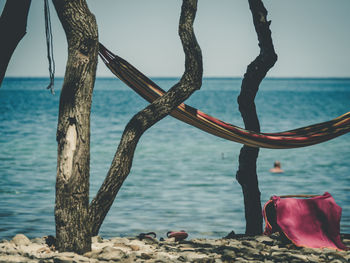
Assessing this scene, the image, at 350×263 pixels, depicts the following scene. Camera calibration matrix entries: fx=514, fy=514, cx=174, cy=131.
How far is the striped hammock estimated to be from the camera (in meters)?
3.52

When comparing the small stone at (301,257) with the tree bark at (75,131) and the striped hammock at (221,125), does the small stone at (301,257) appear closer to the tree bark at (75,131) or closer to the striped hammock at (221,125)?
the striped hammock at (221,125)

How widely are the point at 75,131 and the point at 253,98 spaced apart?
58.3 inches

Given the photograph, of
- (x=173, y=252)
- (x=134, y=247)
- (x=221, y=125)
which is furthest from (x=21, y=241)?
(x=221, y=125)

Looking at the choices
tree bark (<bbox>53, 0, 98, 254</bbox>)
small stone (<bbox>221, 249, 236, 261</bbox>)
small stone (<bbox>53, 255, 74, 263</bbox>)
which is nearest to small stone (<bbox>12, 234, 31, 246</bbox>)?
tree bark (<bbox>53, 0, 98, 254</bbox>)

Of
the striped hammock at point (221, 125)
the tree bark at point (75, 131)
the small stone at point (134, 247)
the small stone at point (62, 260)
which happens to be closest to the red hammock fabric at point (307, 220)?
the striped hammock at point (221, 125)

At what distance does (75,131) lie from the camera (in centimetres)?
285

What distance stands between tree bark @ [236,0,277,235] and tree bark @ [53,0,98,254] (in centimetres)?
132

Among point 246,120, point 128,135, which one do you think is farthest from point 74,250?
point 246,120

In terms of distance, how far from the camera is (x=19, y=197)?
656 centimetres

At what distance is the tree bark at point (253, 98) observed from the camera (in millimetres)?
3779

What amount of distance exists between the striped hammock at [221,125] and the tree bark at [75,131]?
0.70m

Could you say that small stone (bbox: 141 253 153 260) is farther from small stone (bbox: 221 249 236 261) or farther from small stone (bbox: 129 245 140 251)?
small stone (bbox: 221 249 236 261)

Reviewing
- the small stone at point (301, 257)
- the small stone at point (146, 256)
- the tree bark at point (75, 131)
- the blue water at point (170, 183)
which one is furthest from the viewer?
the blue water at point (170, 183)

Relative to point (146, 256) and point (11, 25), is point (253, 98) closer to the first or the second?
point (146, 256)
